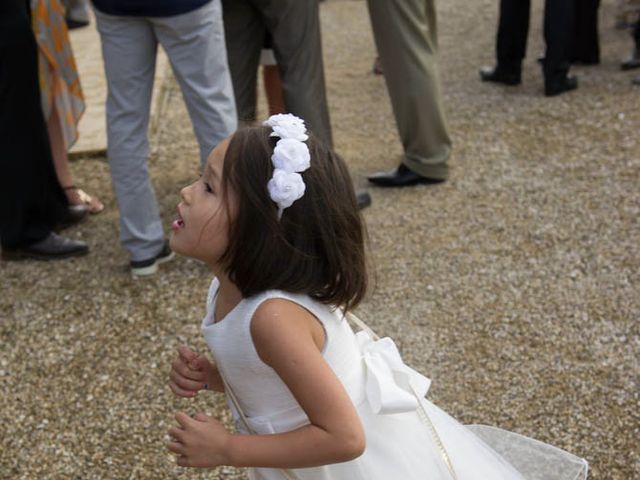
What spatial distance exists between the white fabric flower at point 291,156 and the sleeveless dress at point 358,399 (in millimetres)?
222

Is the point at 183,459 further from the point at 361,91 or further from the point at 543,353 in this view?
the point at 361,91

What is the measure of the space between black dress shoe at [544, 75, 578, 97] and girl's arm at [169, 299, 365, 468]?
4.27m

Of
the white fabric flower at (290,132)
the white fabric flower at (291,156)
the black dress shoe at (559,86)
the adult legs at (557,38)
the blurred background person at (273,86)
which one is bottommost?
the black dress shoe at (559,86)

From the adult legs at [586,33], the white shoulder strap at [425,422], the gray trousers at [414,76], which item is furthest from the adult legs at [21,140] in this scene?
the adult legs at [586,33]

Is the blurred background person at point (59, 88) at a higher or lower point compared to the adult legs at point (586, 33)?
higher

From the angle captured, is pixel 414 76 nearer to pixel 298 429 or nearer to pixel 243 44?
pixel 243 44

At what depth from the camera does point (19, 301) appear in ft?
11.0

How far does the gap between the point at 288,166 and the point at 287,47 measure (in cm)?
219

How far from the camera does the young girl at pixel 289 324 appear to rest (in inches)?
57.2

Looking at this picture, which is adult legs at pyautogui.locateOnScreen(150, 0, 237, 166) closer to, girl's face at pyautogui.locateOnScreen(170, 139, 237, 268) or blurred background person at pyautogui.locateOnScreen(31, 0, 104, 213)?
blurred background person at pyautogui.locateOnScreen(31, 0, 104, 213)

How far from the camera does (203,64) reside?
122 inches

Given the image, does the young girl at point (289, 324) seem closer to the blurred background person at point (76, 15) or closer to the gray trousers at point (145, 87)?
the gray trousers at point (145, 87)

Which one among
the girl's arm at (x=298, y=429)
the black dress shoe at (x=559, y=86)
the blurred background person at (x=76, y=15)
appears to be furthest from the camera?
the blurred background person at (x=76, y=15)

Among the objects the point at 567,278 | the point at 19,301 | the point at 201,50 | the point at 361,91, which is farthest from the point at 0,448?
the point at 361,91
